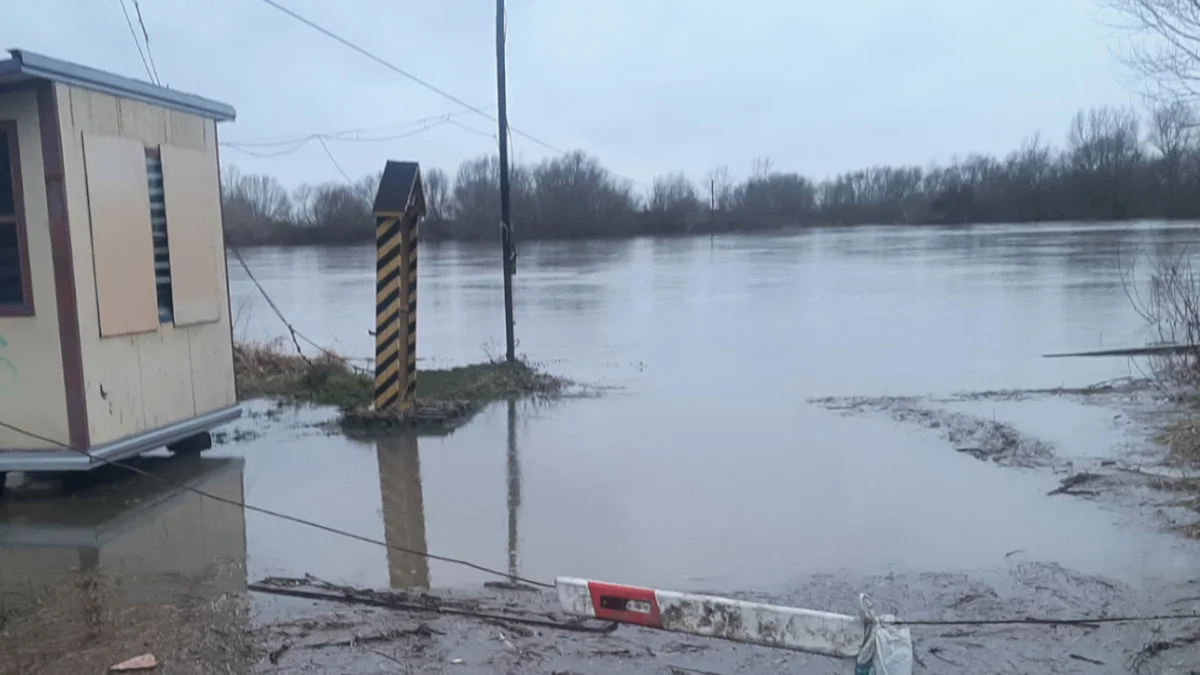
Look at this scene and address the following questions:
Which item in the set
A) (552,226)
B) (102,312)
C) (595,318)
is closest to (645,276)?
(595,318)

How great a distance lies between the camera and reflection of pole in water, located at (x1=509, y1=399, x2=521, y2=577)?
6.51m

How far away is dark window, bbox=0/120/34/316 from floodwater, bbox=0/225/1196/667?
1.66m

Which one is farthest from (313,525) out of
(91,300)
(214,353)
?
(214,353)

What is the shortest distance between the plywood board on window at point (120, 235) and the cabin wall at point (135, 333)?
2cm

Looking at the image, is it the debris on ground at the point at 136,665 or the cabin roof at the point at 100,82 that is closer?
the debris on ground at the point at 136,665

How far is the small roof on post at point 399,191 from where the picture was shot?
1061 cm

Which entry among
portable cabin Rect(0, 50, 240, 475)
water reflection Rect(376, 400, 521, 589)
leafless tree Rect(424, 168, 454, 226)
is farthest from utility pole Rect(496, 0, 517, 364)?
leafless tree Rect(424, 168, 454, 226)

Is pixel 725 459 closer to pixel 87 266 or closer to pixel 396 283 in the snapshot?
pixel 396 283

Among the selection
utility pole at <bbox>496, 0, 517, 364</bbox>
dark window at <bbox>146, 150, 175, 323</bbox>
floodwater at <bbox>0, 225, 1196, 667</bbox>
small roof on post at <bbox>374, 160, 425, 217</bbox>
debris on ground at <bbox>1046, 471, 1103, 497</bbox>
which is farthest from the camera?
utility pole at <bbox>496, 0, 517, 364</bbox>

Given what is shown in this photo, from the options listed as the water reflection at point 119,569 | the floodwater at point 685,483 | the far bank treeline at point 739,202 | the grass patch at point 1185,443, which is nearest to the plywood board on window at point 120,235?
the water reflection at point 119,569

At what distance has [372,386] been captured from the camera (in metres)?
12.9

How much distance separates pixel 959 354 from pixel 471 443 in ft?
29.9

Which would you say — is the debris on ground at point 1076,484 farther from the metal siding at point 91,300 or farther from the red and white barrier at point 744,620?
the metal siding at point 91,300

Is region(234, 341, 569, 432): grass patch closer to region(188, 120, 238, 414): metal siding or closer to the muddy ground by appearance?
region(188, 120, 238, 414): metal siding
